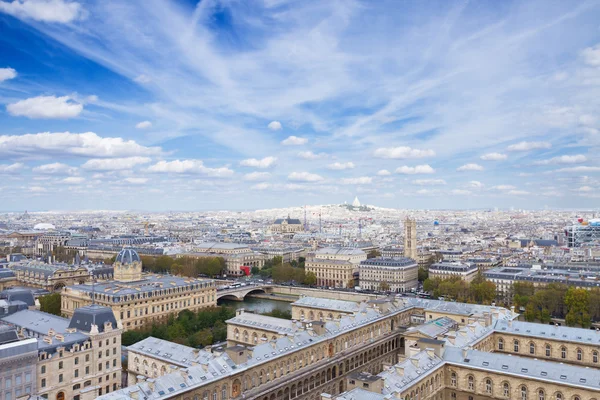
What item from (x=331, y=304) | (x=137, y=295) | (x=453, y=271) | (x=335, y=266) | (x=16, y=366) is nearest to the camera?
(x=16, y=366)

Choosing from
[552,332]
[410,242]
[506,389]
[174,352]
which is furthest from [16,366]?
[410,242]

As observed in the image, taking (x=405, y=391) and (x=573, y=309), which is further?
(x=573, y=309)

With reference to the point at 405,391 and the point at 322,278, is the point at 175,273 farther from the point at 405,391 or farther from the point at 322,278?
the point at 405,391

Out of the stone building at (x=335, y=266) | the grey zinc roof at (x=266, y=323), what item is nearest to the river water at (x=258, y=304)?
the stone building at (x=335, y=266)

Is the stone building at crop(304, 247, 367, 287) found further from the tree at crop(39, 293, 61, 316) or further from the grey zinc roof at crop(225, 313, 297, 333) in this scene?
the grey zinc roof at crop(225, 313, 297, 333)

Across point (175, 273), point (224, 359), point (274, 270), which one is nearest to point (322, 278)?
point (274, 270)

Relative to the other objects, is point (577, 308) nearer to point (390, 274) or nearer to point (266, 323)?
point (390, 274)

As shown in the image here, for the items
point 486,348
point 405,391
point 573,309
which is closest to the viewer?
point 405,391

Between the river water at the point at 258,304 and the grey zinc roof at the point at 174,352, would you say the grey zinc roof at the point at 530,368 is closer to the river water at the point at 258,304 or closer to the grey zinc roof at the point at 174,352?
the grey zinc roof at the point at 174,352
